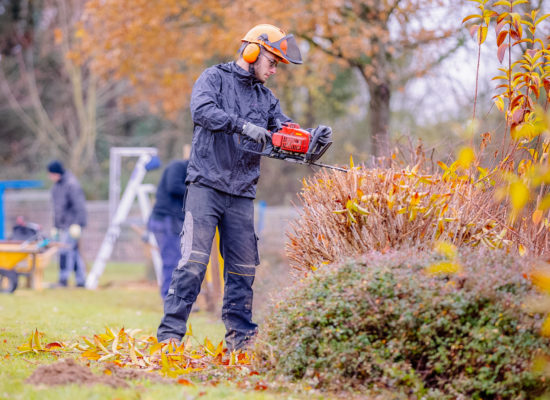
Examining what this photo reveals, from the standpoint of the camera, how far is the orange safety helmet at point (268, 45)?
505 cm

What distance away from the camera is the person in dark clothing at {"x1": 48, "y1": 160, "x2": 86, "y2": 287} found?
41.5ft

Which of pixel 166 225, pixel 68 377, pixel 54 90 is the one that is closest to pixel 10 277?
pixel 166 225

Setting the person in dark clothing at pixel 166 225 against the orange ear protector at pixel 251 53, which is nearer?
the orange ear protector at pixel 251 53

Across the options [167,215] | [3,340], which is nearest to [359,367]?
[3,340]

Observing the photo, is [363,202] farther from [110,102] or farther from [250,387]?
[110,102]

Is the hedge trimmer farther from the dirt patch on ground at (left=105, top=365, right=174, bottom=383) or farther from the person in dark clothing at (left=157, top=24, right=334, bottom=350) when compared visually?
the dirt patch on ground at (left=105, top=365, right=174, bottom=383)

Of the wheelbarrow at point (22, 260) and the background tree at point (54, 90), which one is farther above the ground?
the background tree at point (54, 90)

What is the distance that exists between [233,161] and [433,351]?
211 centimetres

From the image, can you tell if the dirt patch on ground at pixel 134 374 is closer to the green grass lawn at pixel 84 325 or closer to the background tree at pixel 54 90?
the green grass lawn at pixel 84 325

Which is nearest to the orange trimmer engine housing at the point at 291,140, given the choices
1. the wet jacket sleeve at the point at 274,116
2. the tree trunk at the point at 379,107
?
the wet jacket sleeve at the point at 274,116

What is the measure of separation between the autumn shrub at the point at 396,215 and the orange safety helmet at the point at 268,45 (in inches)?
38.9

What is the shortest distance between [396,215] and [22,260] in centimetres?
882

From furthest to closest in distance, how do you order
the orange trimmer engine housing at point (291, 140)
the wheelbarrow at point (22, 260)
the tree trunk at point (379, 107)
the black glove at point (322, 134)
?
the tree trunk at point (379, 107), the wheelbarrow at point (22, 260), the black glove at point (322, 134), the orange trimmer engine housing at point (291, 140)

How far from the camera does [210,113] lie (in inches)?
186
